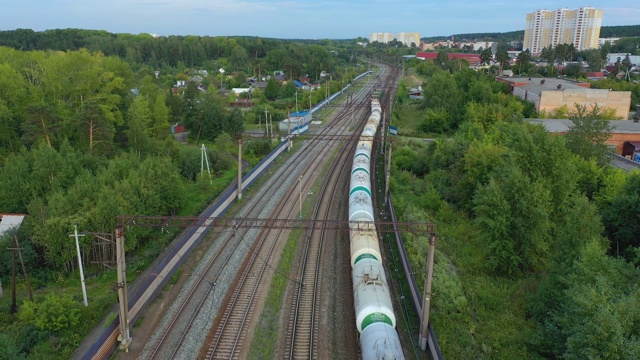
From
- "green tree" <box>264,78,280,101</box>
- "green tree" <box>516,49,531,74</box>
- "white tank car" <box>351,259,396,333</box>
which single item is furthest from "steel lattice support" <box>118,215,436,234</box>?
"green tree" <box>516,49,531,74</box>

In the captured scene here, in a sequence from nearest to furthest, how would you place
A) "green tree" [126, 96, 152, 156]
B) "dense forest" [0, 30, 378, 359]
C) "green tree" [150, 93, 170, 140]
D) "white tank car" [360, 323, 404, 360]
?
"white tank car" [360, 323, 404, 360], "dense forest" [0, 30, 378, 359], "green tree" [126, 96, 152, 156], "green tree" [150, 93, 170, 140]

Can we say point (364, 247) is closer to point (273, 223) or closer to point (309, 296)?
point (309, 296)

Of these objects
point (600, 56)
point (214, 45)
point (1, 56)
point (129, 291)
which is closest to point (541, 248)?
point (129, 291)

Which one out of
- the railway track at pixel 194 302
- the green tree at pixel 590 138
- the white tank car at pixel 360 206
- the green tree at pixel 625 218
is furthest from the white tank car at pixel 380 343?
the green tree at pixel 590 138

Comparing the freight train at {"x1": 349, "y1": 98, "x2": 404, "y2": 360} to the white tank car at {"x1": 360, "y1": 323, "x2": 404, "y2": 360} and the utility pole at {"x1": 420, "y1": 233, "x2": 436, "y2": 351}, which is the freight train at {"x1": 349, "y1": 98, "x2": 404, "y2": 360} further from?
the utility pole at {"x1": 420, "y1": 233, "x2": 436, "y2": 351}

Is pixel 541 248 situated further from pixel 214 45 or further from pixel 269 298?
pixel 214 45

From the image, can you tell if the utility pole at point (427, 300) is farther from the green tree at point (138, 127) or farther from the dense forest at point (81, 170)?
the green tree at point (138, 127)
